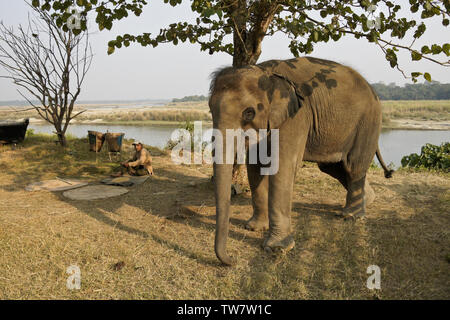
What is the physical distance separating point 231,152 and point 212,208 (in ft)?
8.51

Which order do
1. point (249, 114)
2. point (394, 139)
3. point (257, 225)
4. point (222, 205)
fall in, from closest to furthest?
point (222, 205), point (249, 114), point (257, 225), point (394, 139)

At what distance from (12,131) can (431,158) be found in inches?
531

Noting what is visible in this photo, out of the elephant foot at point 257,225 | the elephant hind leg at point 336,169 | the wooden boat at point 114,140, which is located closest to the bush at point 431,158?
the elephant hind leg at point 336,169

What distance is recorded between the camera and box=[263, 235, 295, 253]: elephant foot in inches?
169

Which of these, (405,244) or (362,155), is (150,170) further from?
(405,244)

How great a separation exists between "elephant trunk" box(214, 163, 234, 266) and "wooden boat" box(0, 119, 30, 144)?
1011 cm

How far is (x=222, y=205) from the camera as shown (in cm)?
369

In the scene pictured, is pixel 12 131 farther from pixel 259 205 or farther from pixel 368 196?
pixel 368 196

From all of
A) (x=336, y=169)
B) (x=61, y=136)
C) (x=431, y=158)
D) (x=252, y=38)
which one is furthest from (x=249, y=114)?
(x=61, y=136)

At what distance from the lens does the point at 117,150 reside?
10.2 m

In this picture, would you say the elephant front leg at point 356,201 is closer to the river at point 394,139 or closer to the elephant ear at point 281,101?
the elephant ear at point 281,101

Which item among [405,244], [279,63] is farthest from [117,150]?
[405,244]

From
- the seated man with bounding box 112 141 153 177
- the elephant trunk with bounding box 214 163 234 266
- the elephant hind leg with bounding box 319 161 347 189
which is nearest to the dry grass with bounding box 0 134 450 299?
the elephant trunk with bounding box 214 163 234 266

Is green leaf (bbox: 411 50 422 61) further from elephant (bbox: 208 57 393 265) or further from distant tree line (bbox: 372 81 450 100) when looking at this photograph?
distant tree line (bbox: 372 81 450 100)
